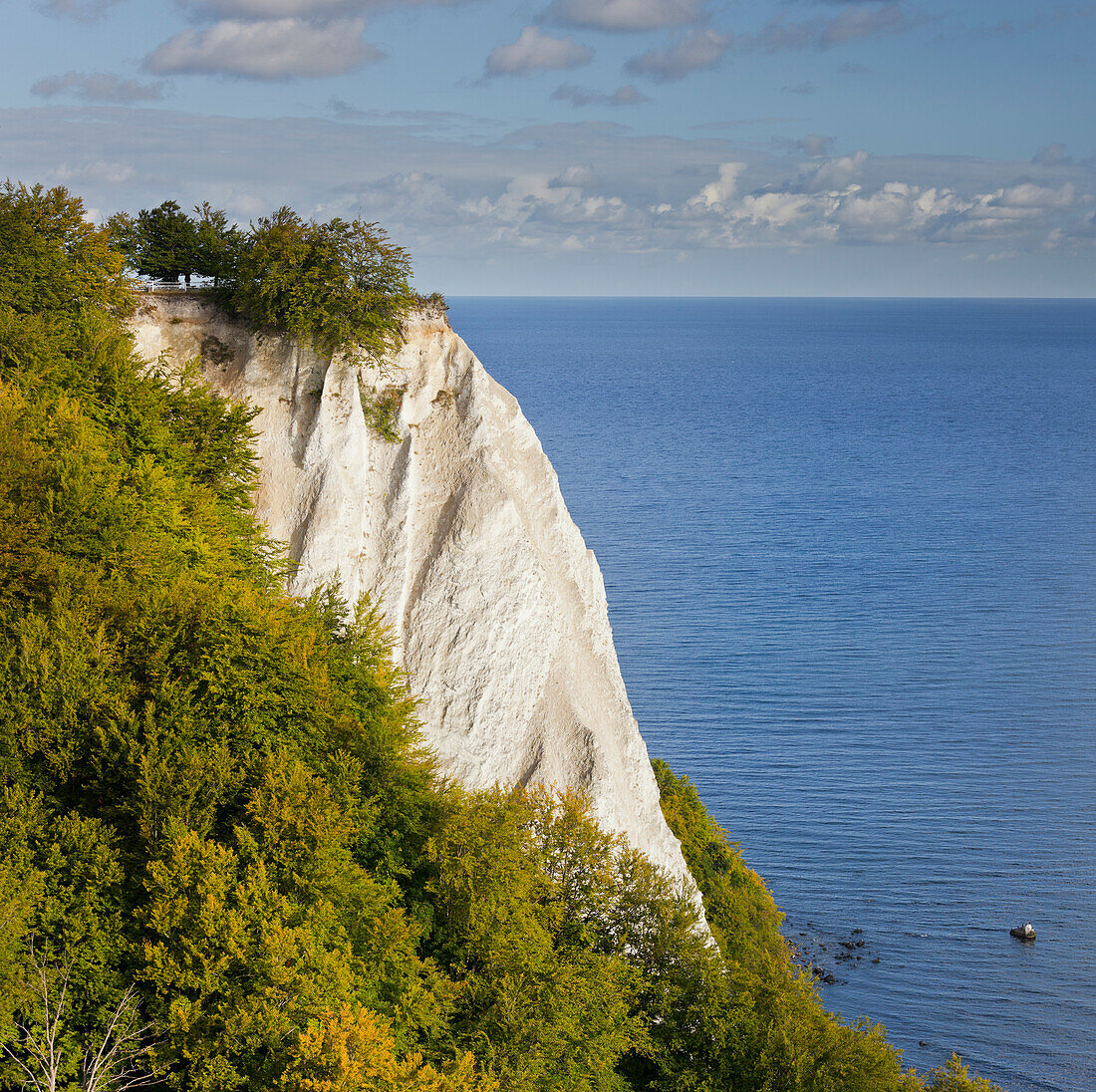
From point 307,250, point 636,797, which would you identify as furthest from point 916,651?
point 307,250

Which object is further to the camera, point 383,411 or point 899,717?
point 899,717

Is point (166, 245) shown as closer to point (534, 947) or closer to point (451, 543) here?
point (451, 543)

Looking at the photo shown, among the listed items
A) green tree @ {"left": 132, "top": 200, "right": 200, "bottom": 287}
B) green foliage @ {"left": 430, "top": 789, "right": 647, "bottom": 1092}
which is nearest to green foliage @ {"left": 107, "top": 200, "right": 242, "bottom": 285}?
green tree @ {"left": 132, "top": 200, "right": 200, "bottom": 287}

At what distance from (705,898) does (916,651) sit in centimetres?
5225

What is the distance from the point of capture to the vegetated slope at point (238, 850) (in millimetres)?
19938

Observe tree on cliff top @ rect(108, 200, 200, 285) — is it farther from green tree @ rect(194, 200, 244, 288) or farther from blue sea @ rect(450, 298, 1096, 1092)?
blue sea @ rect(450, 298, 1096, 1092)

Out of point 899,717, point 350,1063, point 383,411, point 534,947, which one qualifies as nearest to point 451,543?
point 383,411

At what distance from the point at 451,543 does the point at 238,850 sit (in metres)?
15.9

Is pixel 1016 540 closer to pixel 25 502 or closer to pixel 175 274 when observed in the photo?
pixel 175 274

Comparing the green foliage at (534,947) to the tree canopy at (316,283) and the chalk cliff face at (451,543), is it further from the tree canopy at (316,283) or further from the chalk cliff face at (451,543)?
the tree canopy at (316,283)

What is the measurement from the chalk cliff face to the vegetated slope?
190 centimetres

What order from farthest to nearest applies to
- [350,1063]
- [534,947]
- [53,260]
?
[53,260] → [534,947] → [350,1063]

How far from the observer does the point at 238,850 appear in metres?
22.8

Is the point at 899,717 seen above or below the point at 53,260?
below
